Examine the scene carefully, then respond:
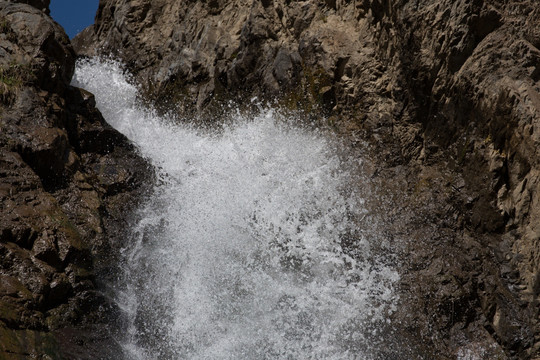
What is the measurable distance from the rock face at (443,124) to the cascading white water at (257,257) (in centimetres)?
46

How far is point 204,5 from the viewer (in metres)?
10.8

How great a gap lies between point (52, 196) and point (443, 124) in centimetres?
474

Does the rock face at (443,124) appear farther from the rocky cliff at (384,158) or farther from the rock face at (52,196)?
the rock face at (52,196)

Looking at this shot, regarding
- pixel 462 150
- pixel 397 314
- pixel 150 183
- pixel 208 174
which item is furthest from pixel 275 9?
pixel 397 314

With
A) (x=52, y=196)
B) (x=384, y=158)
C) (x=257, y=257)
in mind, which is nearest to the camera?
(x=52, y=196)

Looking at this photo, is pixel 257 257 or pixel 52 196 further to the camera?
pixel 257 257

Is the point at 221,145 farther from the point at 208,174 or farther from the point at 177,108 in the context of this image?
the point at 177,108

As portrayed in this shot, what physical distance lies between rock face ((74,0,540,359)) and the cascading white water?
463 millimetres

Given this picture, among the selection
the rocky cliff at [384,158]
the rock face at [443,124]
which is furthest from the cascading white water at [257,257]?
the rock face at [443,124]

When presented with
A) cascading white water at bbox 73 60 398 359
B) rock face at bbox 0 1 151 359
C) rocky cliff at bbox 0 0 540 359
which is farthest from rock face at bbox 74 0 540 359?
rock face at bbox 0 1 151 359

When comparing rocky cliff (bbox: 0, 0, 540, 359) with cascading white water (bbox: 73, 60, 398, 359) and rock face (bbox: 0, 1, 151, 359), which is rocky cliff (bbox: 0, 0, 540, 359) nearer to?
rock face (bbox: 0, 1, 151, 359)

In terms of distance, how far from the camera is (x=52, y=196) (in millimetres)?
6027

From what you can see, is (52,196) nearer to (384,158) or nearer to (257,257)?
(257,257)

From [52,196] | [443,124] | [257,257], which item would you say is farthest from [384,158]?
[52,196]
